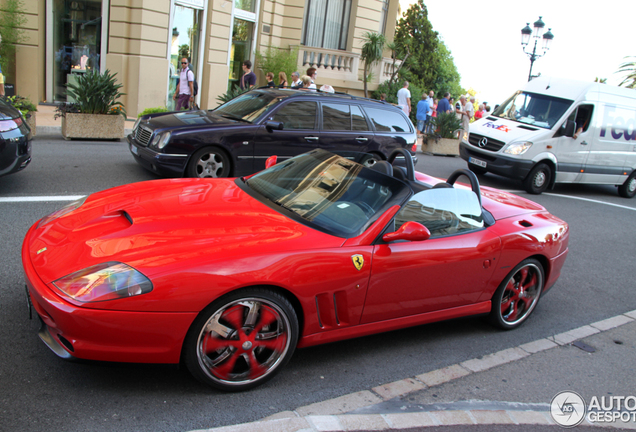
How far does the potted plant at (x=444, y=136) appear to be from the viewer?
55.3ft

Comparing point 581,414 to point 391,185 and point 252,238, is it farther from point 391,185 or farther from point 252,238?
point 252,238

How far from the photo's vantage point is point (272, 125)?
27.7 feet

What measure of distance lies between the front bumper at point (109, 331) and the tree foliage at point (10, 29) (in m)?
14.4

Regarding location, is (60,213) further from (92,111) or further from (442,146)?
(442,146)

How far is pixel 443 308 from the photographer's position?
4.16m

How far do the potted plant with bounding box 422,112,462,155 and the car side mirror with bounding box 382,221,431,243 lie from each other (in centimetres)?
1377

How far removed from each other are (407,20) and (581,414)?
1116 inches

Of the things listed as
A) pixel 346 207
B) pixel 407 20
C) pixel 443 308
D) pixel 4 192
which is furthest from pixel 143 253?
pixel 407 20

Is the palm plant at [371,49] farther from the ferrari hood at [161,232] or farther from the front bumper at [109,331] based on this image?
the front bumper at [109,331]

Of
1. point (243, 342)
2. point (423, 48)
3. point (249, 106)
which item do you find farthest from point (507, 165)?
point (423, 48)

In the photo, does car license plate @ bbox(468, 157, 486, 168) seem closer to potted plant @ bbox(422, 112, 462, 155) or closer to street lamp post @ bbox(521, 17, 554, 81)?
potted plant @ bbox(422, 112, 462, 155)

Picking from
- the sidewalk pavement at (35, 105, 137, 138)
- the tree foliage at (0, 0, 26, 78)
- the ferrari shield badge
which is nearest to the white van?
the sidewalk pavement at (35, 105, 137, 138)

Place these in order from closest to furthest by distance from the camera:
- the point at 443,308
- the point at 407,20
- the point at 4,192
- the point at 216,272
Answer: the point at 216,272
the point at 443,308
the point at 4,192
the point at 407,20

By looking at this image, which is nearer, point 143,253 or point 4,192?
point 143,253
